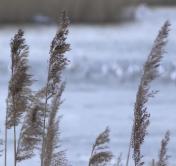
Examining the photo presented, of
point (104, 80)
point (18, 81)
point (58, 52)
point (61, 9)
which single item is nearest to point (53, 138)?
point (18, 81)

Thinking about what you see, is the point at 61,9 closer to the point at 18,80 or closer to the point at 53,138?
the point at 53,138

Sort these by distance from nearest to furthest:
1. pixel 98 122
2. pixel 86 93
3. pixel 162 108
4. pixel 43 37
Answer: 1. pixel 98 122
2. pixel 162 108
3. pixel 86 93
4. pixel 43 37

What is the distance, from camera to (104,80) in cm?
1039

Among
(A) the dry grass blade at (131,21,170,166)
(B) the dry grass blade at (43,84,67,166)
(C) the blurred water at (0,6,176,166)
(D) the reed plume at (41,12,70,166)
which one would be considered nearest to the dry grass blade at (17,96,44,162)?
(B) the dry grass blade at (43,84,67,166)

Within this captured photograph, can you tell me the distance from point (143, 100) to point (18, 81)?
43 centimetres

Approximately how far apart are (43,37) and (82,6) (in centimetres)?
325

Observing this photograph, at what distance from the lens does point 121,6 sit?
17.8 meters

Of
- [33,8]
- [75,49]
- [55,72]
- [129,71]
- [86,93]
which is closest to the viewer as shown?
Answer: [55,72]

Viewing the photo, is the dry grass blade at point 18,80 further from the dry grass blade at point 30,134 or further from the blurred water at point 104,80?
the blurred water at point 104,80

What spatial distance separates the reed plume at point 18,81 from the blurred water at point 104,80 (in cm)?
275

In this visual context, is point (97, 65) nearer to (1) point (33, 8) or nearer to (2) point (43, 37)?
(2) point (43, 37)

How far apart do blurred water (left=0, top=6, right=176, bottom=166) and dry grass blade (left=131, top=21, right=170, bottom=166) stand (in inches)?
107

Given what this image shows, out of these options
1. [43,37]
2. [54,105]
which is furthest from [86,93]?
[54,105]

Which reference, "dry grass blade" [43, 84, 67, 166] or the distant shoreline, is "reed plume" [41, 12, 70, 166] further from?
the distant shoreline
